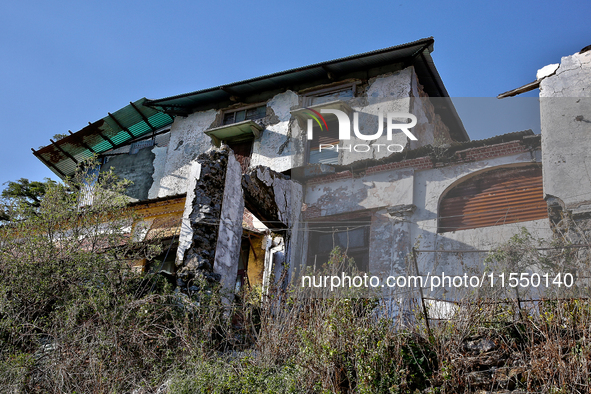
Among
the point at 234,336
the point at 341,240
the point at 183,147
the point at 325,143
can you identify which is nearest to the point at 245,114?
the point at 183,147

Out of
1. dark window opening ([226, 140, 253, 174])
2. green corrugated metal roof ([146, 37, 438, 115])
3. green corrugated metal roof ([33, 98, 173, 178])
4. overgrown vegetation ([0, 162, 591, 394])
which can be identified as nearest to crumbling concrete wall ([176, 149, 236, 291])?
overgrown vegetation ([0, 162, 591, 394])

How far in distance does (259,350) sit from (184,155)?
33.2ft

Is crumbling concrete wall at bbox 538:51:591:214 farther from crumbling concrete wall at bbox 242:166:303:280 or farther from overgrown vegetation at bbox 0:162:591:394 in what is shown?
crumbling concrete wall at bbox 242:166:303:280

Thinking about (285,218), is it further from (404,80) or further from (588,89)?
(588,89)

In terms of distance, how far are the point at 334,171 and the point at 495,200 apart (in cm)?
380

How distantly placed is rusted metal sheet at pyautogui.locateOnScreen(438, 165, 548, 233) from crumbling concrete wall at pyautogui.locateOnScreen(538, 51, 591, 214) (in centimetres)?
54

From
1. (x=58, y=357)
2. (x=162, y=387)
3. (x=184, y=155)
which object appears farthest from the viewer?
(x=184, y=155)

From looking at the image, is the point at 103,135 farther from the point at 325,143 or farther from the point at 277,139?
the point at 325,143

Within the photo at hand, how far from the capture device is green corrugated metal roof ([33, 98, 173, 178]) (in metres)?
16.0

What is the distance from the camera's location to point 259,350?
608 cm

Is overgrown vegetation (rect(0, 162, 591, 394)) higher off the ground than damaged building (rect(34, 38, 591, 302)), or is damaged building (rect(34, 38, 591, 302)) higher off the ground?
damaged building (rect(34, 38, 591, 302))

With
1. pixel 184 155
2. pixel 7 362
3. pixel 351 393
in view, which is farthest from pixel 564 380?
pixel 184 155

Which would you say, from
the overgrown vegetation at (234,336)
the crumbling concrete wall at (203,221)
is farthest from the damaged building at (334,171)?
the overgrown vegetation at (234,336)

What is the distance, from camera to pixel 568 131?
939 cm
